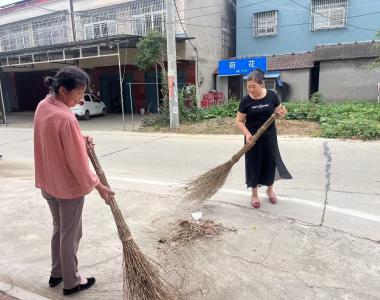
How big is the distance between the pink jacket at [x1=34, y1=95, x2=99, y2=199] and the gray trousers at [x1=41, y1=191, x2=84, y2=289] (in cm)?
10

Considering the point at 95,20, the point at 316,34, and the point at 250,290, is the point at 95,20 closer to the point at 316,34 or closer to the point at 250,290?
the point at 316,34

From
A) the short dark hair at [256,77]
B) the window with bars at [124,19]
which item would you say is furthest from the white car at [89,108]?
the short dark hair at [256,77]

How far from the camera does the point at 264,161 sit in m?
4.50

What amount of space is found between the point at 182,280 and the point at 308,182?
11.1 feet

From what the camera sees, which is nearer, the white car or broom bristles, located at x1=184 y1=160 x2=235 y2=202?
broom bristles, located at x1=184 y1=160 x2=235 y2=202

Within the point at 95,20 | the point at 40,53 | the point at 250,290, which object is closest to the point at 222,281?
the point at 250,290

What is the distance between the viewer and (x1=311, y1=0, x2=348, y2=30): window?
63.7 feet

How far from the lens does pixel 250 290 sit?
2807mm

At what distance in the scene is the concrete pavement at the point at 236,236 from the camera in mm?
2893

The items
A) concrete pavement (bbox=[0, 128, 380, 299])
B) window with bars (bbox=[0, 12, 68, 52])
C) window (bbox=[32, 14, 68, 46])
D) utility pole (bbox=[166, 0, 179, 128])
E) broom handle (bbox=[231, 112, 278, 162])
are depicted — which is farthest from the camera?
window with bars (bbox=[0, 12, 68, 52])

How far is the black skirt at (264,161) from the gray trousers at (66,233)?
7.68 feet

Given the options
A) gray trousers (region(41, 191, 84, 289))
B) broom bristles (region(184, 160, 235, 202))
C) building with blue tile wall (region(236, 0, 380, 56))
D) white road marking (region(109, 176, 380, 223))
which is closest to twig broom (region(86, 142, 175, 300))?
gray trousers (region(41, 191, 84, 289))

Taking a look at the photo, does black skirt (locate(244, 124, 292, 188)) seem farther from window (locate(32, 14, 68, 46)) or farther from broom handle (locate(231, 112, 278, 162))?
window (locate(32, 14, 68, 46))

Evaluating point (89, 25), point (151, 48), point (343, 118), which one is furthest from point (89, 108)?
point (343, 118)
